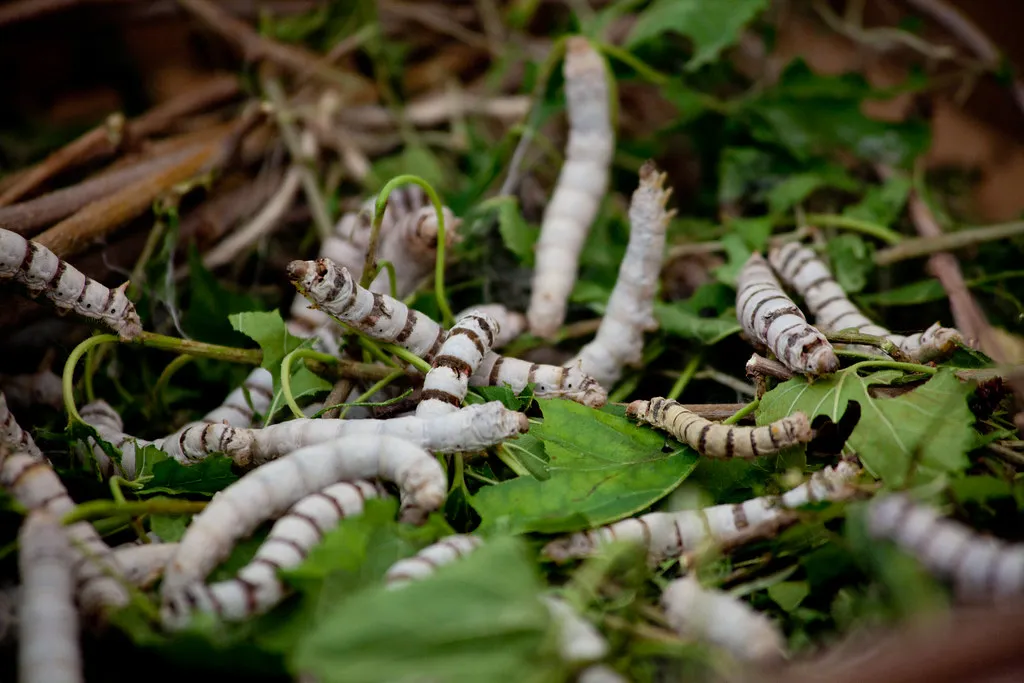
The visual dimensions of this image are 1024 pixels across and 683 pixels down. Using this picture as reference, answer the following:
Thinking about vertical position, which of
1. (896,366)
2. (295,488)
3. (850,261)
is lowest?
(295,488)

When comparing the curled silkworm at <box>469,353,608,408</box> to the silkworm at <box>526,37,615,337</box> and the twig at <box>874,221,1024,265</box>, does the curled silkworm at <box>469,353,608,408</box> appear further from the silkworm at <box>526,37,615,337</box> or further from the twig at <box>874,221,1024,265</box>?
the twig at <box>874,221,1024,265</box>

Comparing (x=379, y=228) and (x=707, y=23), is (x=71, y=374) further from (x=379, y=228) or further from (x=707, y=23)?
(x=707, y=23)

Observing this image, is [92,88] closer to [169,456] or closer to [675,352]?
[169,456]

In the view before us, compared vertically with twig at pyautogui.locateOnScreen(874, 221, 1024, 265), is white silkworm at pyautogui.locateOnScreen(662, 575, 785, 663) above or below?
below

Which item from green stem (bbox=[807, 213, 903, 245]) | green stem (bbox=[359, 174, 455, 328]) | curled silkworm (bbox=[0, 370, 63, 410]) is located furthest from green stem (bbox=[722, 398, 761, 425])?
curled silkworm (bbox=[0, 370, 63, 410])

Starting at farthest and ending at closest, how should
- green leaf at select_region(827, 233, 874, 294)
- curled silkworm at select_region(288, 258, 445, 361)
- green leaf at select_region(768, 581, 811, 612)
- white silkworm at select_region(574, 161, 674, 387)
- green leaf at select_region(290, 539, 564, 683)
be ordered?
green leaf at select_region(827, 233, 874, 294) < white silkworm at select_region(574, 161, 674, 387) < curled silkworm at select_region(288, 258, 445, 361) < green leaf at select_region(768, 581, 811, 612) < green leaf at select_region(290, 539, 564, 683)

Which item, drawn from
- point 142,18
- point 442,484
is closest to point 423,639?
point 442,484

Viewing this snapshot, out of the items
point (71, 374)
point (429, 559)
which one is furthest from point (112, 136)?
point (429, 559)
